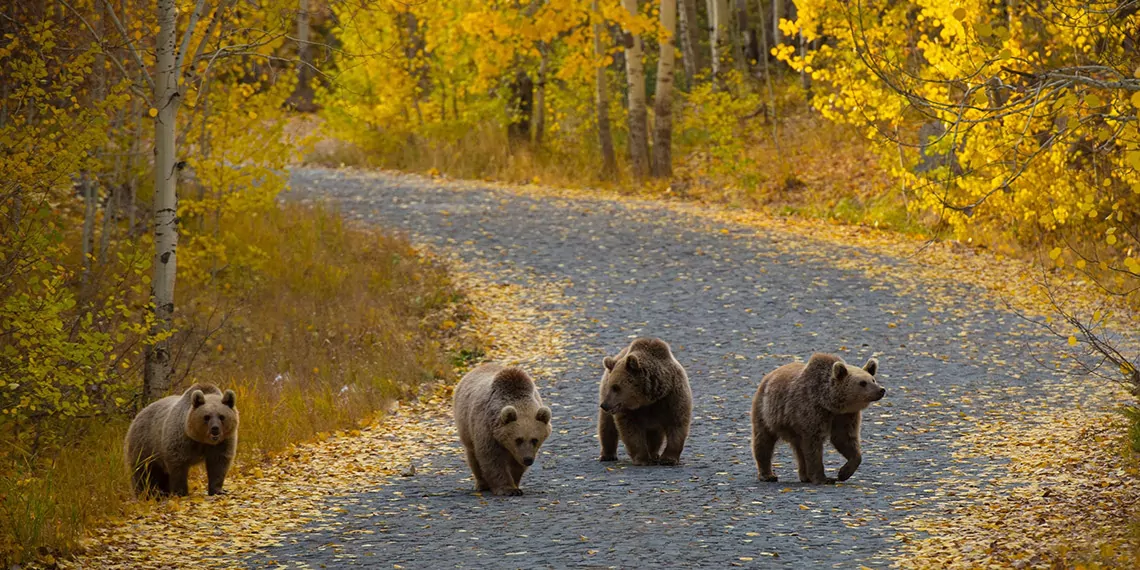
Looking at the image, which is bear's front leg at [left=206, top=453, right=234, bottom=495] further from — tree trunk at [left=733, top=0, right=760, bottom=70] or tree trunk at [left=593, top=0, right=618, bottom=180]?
tree trunk at [left=733, top=0, right=760, bottom=70]

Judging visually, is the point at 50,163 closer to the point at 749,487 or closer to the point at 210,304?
the point at 749,487

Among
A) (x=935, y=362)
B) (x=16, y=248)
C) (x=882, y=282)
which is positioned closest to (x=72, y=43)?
(x=16, y=248)

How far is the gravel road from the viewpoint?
7.64 meters

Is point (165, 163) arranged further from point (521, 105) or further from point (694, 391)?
point (521, 105)

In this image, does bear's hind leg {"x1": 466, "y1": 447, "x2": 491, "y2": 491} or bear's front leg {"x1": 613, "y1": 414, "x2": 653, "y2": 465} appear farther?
bear's front leg {"x1": 613, "y1": 414, "x2": 653, "y2": 465}

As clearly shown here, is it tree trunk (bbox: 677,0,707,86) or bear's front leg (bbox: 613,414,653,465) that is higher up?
tree trunk (bbox: 677,0,707,86)

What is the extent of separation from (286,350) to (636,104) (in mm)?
12820

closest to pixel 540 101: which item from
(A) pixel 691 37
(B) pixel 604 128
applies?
(B) pixel 604 128

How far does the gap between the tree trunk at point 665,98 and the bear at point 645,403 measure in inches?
→ 619

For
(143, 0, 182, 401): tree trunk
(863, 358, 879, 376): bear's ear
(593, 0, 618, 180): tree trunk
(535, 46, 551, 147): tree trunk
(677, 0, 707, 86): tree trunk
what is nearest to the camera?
(863, 358, 879, 376): bear's ear

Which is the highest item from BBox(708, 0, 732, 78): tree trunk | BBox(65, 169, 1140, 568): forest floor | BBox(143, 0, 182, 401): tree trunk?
BBox(708, 0, 732, 78): tree trunk

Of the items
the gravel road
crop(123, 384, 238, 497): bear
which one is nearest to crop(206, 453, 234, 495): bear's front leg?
crop(123, 384, 238, 497): bear

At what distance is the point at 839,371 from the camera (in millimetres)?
8789

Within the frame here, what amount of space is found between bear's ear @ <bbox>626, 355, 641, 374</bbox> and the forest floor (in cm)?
84
